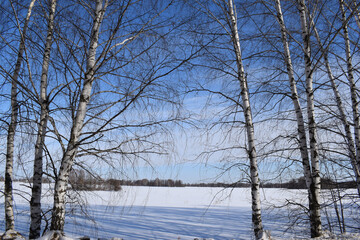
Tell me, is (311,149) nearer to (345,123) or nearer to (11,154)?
(345,123)

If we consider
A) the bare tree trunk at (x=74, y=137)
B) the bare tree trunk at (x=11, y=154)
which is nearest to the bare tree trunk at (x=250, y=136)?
the bare tree trunk at (x=74, y=137)

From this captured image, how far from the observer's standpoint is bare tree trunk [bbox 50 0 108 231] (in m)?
2.90

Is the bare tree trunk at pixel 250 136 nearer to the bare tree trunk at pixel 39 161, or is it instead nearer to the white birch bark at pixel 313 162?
the white birch bark at pixel 313 162

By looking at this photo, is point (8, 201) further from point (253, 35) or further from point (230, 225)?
point (230, 225)

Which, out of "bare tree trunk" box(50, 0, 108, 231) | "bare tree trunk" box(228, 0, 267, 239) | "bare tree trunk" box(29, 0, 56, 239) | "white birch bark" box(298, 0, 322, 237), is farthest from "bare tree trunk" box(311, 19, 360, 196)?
"bare tree trunk" box(29, 0, 56, 239)

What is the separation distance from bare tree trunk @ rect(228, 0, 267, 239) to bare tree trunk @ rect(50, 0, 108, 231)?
2452mm

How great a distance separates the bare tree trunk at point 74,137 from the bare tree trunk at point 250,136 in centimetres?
245

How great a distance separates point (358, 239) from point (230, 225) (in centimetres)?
945

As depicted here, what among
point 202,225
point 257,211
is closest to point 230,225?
point 202,225

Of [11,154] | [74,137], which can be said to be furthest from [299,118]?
[11,154]

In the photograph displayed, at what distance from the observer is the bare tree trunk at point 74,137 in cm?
290

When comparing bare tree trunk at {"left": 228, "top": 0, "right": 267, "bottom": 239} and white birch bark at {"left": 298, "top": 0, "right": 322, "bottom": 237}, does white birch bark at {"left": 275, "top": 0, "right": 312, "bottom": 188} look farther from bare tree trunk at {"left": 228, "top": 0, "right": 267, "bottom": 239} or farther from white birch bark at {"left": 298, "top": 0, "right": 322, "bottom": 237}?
bare tree trunk at {"left": 228, "top": 0, "right": 267, "bottom": 239}

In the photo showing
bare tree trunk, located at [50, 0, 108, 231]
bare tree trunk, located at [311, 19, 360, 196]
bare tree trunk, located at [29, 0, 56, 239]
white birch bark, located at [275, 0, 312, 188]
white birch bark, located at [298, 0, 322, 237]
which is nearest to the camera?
bare tree trunk, located at [50, 0, 108, 231]

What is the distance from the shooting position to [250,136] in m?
4.15
